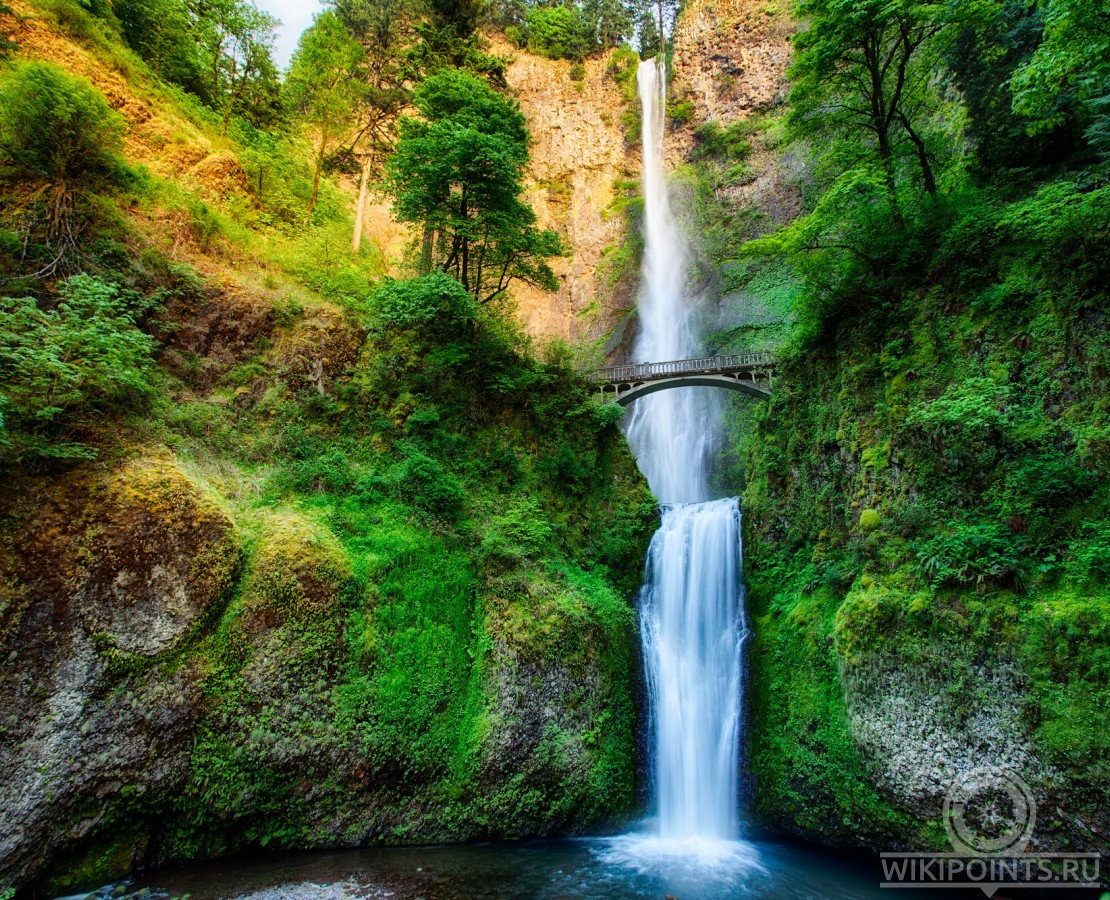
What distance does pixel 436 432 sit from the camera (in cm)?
1162

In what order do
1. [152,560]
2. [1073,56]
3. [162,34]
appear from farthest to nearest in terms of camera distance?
[162,34] → [152,560] → [1073,56]

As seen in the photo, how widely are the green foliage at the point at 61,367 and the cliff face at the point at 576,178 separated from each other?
22326 mm

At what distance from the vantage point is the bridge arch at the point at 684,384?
62.7 ft

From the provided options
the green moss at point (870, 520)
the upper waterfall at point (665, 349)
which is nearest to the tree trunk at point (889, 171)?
the green moss at point (870, 520)

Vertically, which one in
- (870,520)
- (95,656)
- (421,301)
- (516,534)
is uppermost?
(421,301)

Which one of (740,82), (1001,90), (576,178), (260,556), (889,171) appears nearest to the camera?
(260,556)

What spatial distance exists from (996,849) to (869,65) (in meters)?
13.4

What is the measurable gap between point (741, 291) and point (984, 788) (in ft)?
70.5

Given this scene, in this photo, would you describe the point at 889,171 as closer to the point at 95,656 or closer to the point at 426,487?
the point at 426,487

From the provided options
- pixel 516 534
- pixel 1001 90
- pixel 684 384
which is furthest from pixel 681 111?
pixel 516 534

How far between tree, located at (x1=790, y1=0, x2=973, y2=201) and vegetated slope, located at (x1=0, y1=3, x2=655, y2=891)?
29.0ft

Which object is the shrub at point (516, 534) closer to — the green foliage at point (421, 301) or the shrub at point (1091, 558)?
the green foliage at point (421, 301)

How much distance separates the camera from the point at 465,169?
480 inches

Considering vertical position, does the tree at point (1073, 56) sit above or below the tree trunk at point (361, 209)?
below
